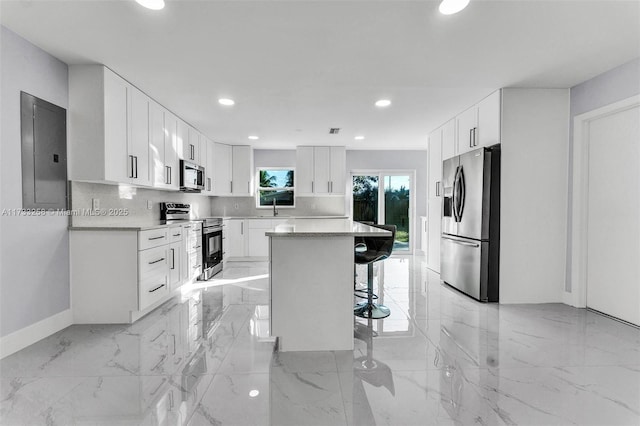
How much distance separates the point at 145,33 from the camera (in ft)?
7.81

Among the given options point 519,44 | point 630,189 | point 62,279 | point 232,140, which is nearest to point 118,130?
point 62,279

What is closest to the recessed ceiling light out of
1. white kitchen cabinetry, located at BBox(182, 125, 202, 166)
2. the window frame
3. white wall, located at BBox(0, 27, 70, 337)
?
white wall, located at BBox(0, 27, 70, 337)

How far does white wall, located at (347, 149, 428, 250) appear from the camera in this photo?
24.0ft

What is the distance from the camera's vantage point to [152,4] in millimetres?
2037

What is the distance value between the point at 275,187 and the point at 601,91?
5374 mm

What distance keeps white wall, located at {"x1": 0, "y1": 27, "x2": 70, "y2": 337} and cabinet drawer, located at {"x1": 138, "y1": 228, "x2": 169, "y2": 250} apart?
0.63 m

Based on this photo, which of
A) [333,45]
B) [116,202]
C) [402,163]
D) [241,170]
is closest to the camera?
A: [333,45]

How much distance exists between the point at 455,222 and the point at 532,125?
4.44ft

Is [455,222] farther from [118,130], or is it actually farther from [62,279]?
[62,279]

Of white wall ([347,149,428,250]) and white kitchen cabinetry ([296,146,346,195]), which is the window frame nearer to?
white kitchen cabinetry ([296,146,346,195])

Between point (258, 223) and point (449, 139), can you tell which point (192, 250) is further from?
point (449, 139)

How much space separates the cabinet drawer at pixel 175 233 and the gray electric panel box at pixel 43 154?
3.39 ft

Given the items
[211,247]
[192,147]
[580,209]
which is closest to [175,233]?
[211,247]

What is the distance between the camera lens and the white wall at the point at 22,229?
2342 mm
